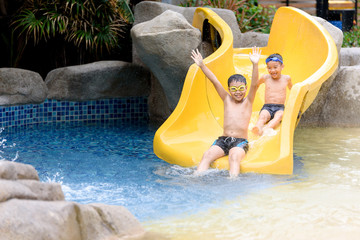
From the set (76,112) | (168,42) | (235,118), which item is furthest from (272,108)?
(76,112)

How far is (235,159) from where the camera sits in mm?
4441

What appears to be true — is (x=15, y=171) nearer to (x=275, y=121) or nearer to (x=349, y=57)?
(x=275, y=121)

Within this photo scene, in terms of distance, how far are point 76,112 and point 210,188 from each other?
4372 millimetres

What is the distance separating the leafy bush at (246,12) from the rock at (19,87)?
10.7 feet

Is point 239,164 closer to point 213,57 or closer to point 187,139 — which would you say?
point 187,139

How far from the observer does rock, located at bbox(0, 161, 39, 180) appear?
2467 mm

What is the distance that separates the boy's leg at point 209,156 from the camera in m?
4.47

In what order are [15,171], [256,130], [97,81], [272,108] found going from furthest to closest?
[97,81], [272,108], [256,130], [15,171]

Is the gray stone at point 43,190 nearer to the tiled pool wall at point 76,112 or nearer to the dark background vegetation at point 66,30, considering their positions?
the tiled pool wall at point 76,112

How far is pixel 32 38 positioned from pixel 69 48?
0.67m

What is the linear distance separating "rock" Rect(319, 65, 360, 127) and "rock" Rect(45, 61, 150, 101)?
2812 mm

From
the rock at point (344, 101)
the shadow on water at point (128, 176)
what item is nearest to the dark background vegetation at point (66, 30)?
the shadow on water at point (128, 176)

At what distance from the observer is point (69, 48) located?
9.10 meters

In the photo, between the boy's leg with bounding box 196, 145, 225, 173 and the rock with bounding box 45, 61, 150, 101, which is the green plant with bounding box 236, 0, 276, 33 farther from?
the boy's leg with bounding box 196, 145, 225, 173
